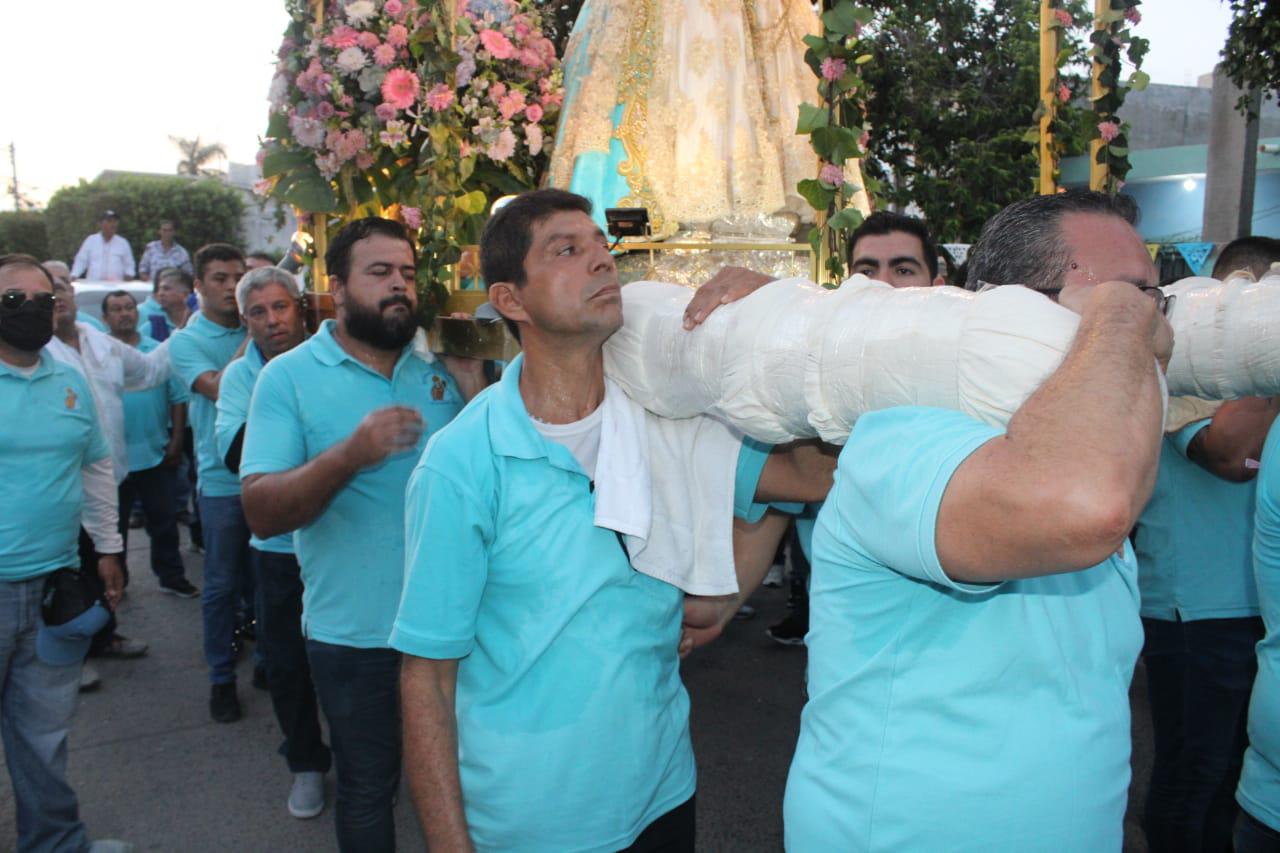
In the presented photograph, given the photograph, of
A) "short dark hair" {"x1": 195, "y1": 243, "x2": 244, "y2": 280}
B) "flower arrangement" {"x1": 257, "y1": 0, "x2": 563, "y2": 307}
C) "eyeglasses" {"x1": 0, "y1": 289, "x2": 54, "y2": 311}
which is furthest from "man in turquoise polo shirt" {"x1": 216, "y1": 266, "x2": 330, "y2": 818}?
"short dark hair" {"x1": 195, "y1": 243, "x2": 244, "y2": 280}

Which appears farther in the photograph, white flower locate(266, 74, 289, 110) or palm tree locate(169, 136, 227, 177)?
palm tree locate(169, 136, 227, 177)

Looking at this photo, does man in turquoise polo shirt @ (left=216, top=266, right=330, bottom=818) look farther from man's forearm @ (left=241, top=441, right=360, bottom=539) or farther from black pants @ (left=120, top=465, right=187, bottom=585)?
black pants @ (left=120, top=465, right=187, bottom=585)

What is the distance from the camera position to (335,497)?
2.92 m

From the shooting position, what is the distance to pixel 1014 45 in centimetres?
1600

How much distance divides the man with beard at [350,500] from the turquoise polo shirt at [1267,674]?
2129 mm

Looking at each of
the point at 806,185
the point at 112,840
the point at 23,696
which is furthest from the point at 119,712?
the point at 806,185

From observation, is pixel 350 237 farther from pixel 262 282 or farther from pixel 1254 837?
pixel 1254 837

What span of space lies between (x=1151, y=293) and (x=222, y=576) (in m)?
4.44

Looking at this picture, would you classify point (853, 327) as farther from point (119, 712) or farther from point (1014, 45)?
point (1014, 45)

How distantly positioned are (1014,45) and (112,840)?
649 inches

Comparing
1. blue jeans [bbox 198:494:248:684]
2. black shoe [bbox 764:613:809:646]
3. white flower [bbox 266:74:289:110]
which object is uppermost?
white flower [bbox 266:74:289:110]

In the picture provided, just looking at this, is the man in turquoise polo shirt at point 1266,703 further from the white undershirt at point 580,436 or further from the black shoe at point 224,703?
the black shoe at point 224,703

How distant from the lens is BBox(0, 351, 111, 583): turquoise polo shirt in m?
3.34

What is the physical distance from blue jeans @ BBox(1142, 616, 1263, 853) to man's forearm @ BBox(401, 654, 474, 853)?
7.19 feet
